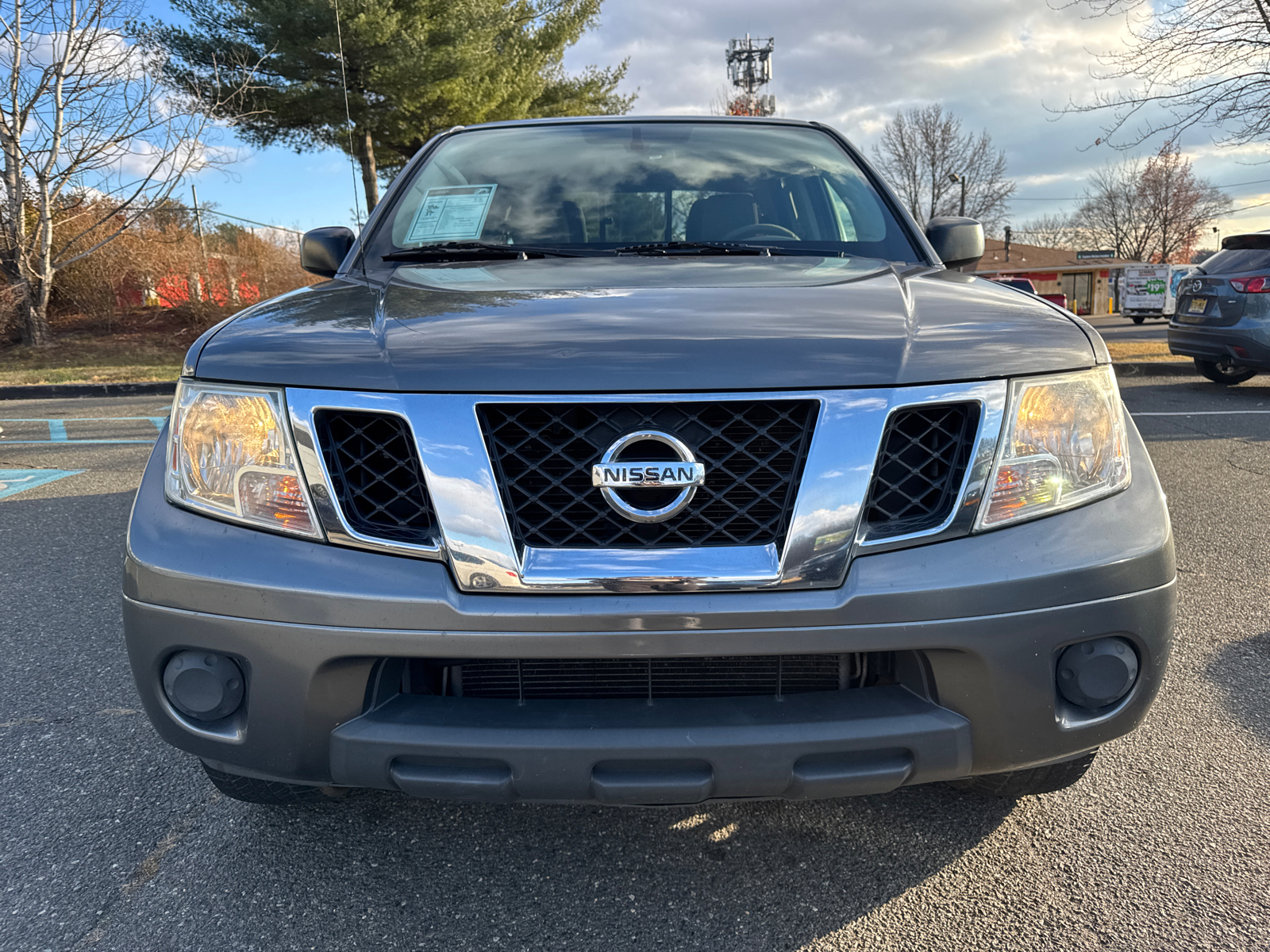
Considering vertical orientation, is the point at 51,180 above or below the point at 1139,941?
above

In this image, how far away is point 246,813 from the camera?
2.02 metres

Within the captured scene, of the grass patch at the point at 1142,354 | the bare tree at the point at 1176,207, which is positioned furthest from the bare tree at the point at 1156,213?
the grass patch at the point at 1142,354

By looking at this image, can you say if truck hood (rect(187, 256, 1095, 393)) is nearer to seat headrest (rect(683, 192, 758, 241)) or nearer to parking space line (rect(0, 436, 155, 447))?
seat headrest (rect(683, 192, 758, 241))

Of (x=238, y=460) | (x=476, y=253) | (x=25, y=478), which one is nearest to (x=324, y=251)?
(x=476, y=253)

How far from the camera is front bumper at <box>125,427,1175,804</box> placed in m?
1.41

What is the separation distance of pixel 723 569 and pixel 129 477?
5.28 meters

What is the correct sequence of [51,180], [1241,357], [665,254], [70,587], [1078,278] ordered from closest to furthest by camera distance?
[665,254] → [70,587] → [1241,357] → [51,180] → [1078,278]

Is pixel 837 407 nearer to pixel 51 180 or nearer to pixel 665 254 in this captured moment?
pixel 665 254

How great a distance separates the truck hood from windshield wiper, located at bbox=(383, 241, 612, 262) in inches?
15.6

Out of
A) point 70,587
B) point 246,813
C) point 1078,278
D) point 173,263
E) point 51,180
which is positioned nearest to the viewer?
point 246,813

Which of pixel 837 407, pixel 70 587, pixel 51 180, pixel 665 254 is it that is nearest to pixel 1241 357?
pixel 665 254

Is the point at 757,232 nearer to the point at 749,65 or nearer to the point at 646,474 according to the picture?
the point at 646,474

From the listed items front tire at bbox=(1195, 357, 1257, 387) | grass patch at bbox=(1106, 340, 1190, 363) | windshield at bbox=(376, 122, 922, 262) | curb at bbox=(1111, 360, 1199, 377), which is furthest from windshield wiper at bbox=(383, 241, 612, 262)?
curb at bbox=(1111, 360, 1199, 377)

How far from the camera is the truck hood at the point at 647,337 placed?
1.46 m
